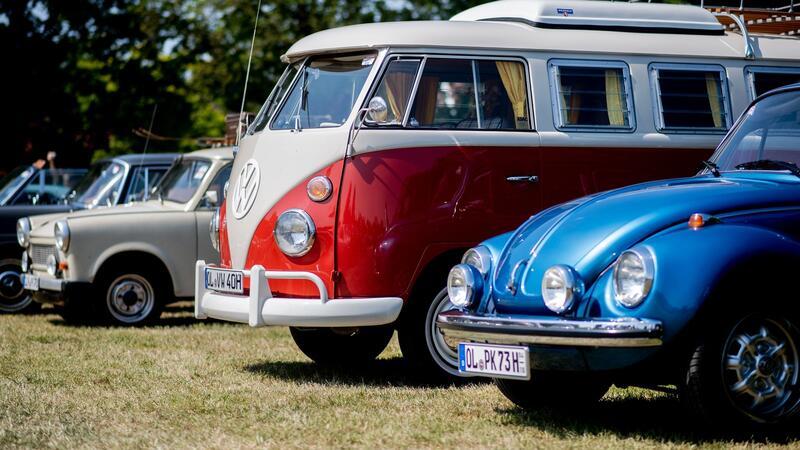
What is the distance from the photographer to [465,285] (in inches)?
267

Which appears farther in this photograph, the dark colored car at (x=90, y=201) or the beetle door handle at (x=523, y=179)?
the dark colored car at (x=90, y=201)

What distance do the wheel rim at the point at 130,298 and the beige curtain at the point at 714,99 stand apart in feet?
20.0

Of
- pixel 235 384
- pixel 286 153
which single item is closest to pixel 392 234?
pixel 286 153

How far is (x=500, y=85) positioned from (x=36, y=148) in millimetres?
22219

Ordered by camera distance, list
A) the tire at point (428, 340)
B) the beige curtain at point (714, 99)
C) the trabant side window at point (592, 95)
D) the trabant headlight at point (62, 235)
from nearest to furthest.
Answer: the tire at point (428, 340) < the trabant side window at point (592, 95) < the beige curtain at point (714, 99) < the trabant headlight at point (62, 235)

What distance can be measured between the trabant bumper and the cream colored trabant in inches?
171

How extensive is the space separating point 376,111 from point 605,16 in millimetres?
2242

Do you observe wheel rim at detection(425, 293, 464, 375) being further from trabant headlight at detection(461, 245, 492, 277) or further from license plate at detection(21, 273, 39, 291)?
license plate at detection(21, 273, 39, 291)

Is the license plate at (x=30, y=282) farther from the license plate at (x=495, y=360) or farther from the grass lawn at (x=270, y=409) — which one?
the license plate at (x=495, y=360)

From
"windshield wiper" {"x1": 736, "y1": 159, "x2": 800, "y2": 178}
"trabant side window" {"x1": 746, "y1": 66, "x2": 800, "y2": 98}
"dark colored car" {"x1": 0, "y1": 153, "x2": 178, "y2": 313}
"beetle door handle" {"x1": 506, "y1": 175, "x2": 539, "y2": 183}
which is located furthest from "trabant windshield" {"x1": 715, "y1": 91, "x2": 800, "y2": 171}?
"dark colored car" {"x1": 0, "y1": 153, "x2": 178, "y2": 313}

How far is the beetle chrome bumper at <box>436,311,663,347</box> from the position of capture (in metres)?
5.86

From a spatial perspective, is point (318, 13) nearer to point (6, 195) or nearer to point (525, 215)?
point (6, 195)

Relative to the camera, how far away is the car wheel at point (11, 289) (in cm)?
1429

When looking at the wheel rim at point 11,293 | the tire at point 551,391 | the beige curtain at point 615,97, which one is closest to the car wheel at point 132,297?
the wheel rim at point 11,293
